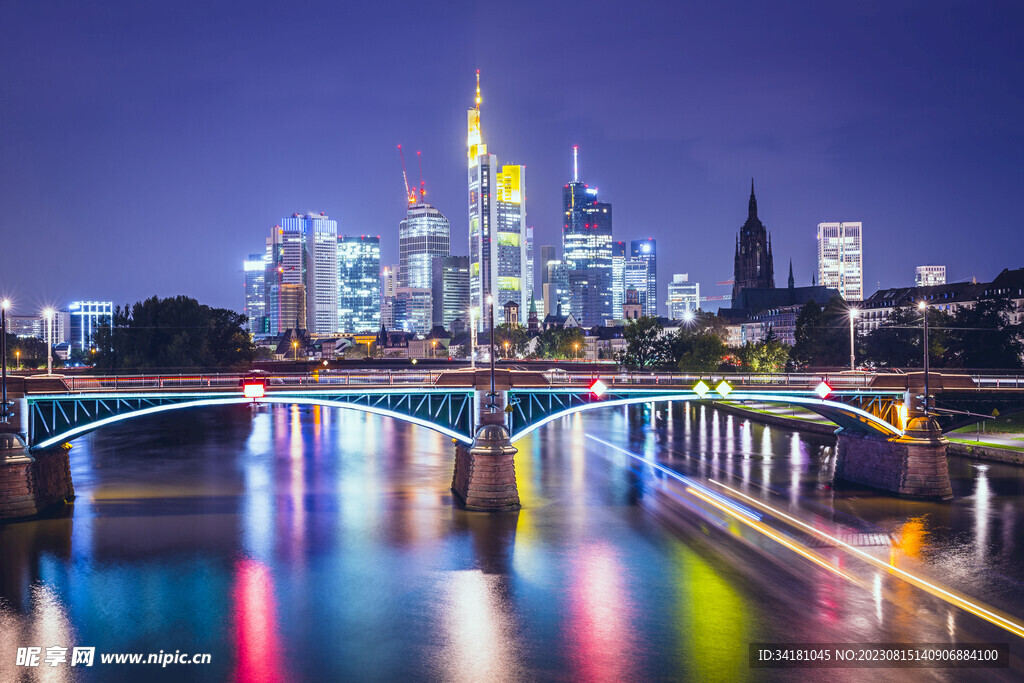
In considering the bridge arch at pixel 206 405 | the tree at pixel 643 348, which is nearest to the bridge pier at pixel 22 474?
the bridge arch at pixel 206 405

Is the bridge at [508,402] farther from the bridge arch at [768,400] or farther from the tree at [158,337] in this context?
the tree at [158,337]

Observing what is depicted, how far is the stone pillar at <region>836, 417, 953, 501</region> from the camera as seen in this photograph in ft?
185

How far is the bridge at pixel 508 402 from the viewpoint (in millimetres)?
53094

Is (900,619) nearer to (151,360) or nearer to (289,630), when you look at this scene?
(289,630)

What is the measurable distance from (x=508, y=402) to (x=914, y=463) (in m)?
29.2

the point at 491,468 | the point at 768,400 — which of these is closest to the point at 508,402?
the point at 491,468

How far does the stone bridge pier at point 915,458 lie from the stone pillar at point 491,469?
28.0 meters

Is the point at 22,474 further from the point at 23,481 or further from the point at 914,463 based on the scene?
the point at 914,463

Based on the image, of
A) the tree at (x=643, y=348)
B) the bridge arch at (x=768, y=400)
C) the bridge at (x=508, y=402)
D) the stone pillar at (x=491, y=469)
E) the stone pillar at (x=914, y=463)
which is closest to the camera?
the stone pillar at (x=491, y=469)

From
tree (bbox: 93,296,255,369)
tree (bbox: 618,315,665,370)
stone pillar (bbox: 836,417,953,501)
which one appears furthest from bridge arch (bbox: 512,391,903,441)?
tree (bbox: 618,315,665,370)

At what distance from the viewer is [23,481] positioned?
50.9 metres

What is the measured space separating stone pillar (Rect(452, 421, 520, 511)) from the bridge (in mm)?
75

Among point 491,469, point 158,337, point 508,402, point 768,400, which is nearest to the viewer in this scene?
point 491,469

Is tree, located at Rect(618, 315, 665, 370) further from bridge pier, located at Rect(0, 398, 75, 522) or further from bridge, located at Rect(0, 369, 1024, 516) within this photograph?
bridge pier, located at Rect(0, 398, 75, 522)
